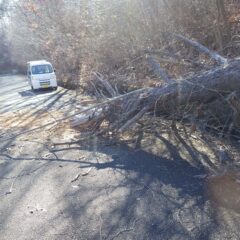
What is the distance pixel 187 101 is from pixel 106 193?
2.82m

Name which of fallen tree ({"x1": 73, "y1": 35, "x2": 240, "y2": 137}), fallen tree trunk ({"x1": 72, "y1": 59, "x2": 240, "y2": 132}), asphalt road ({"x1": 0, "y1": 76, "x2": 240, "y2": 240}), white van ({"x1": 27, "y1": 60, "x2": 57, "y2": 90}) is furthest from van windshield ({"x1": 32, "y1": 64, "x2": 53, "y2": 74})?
fallen tree trunk ({"x1": 72, "y1": 59, "x2": 240, "y2": 132})

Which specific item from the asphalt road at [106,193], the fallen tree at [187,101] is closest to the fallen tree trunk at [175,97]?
the fallen tree at [187,101]

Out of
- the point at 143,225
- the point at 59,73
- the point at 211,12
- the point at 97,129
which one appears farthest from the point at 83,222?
the point at 59,73

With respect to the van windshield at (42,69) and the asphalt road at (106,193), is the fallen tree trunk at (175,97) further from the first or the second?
the van windshield at (42,69)

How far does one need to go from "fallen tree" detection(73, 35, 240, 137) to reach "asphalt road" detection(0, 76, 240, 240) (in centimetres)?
58

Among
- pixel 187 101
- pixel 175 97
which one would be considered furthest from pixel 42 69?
pixel 187 101

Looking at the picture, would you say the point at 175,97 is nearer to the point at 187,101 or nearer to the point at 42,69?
the point at 187,101

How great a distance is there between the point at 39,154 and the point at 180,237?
448cm

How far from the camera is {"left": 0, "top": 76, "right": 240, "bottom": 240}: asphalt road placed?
4.64m

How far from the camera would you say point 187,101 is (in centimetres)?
766

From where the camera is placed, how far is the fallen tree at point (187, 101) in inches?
279

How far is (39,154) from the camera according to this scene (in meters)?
8.13

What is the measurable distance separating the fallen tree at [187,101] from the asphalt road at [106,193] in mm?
584

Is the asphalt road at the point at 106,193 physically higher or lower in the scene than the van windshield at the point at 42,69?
higher
